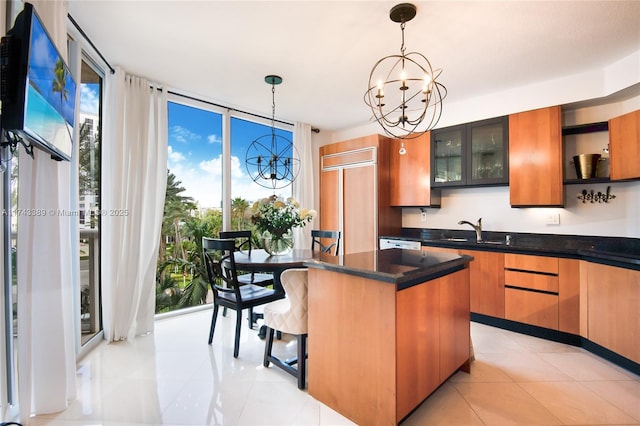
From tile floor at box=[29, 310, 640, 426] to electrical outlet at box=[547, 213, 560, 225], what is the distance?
1.26 metres

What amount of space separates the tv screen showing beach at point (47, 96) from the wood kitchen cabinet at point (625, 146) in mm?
4135

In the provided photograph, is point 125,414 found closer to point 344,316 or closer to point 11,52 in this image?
point 344,316

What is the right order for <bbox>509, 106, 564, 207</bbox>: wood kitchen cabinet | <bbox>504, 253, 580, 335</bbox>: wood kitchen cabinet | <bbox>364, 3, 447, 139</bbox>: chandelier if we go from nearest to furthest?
<bbox>364, 3, 447, 139</bbox>: chandelier → <bbox>504, 253, 580, 335</bbox>: wood kitchen cabinet → <bbox>509, 106, 564, 207</bbox>: wood kitchen cabinet

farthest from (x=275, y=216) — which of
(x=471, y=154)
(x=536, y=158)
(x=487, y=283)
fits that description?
(x=536, y=158)

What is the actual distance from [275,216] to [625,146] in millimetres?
3164

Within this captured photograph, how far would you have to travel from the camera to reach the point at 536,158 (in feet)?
10.3

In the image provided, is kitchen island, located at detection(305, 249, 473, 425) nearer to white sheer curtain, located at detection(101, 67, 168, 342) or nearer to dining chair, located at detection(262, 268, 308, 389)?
dining chair, located at detection(262, 268, 308, 389)

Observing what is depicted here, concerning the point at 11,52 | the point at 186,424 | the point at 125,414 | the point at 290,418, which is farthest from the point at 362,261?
the point at 11,52

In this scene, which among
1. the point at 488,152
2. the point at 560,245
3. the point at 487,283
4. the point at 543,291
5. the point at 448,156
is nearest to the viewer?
the point at 543,291

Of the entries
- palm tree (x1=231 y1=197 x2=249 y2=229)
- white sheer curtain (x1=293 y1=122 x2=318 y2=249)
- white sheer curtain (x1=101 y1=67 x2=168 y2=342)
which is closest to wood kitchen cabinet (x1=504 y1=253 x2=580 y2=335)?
white sheer curtain (x1=293 y1=122 x2=318 y2=249)

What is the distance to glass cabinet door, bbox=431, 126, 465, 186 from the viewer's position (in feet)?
12.2

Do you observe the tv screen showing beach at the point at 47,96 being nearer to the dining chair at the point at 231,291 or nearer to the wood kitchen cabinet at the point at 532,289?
the dining chair at the point at 231,291

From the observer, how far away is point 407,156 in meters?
4.20

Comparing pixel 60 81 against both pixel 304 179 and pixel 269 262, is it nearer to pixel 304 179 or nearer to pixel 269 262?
pixel 269 262
